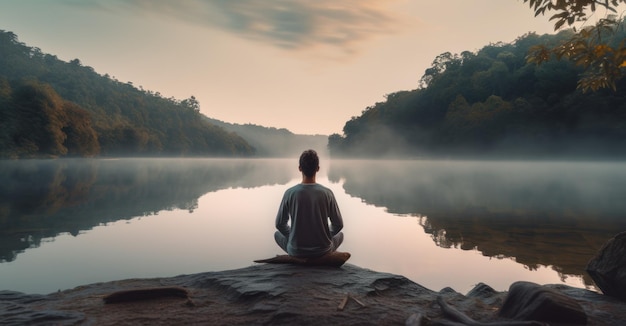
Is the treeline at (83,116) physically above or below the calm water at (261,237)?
above

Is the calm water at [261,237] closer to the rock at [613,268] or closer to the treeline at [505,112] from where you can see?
the rock at [613,268]

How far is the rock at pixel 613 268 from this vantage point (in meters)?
5.29

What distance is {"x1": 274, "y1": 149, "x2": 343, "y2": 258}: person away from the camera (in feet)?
19.2

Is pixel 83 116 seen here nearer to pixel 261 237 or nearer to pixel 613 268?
pixel 261 237

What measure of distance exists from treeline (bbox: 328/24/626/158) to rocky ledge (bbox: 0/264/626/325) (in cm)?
5141

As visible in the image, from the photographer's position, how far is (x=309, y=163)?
5984 millimetres

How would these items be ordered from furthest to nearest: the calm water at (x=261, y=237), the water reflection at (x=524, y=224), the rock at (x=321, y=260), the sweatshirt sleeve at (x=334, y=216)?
the water reflection at (x=524, y=224) → the calm water at (x=261, y=237) → the rock at (x=321, y=260) → the sweatshirt sleeve at (x=334, y=216)

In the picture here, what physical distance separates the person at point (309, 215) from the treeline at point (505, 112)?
51646 mm

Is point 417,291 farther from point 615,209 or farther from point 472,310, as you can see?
point 615,209

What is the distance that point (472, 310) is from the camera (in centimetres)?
506

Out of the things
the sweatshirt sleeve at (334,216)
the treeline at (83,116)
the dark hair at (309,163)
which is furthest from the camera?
the treeline at (83,116)

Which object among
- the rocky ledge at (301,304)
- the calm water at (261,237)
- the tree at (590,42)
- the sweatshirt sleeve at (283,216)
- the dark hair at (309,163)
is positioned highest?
the tree at (590,42)

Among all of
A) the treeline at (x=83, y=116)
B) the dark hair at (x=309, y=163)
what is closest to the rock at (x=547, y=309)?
the dark hair at (x=309, y=163)

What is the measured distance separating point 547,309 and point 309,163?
11.7 ft
